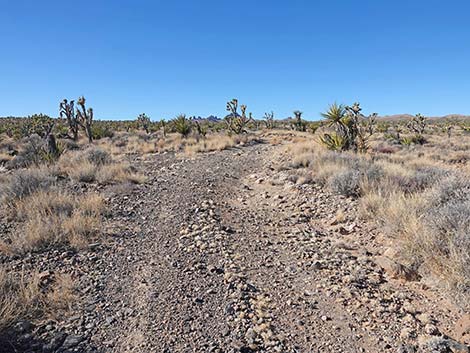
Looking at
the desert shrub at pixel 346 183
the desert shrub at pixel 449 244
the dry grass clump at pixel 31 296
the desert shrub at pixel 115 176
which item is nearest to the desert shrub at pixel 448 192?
the desert shrub at pixel 449 244

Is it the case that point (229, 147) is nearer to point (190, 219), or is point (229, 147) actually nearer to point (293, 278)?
point (190, 219)

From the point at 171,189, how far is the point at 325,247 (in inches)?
208

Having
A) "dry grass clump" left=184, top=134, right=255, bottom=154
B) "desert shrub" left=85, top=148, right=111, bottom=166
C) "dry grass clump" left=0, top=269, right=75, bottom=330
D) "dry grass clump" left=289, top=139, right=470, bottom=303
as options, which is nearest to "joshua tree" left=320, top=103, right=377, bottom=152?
"dry grass clump" left=289, top=139, right=470, bottom=303

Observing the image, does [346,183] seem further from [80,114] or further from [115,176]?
[80,114]

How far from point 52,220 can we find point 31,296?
263 centimetres

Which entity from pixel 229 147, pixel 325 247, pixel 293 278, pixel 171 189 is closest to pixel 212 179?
pixel 171 189

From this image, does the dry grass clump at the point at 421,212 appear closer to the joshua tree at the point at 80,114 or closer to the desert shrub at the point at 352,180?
the desert shrub at the point at 352,180

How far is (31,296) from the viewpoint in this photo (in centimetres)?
401

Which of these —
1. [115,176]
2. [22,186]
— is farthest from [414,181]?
[22,186]

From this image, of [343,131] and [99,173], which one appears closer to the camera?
[99,173]

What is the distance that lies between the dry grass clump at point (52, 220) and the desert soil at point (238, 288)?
1.02 feet

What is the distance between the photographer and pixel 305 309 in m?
3.92

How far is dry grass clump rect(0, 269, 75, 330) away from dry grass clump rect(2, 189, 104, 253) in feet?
3.38

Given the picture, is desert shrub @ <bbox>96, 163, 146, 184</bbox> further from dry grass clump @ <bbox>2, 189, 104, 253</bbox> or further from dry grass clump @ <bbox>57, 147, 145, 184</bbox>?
dry grass clump @ <bbox>2, 189, 104, 253</bbox>
